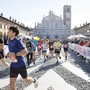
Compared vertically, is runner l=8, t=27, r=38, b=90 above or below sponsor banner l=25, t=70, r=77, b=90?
above

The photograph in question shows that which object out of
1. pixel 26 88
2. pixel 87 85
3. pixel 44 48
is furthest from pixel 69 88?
pixel 44 48

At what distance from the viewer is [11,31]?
570cm

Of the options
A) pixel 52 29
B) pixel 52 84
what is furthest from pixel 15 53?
pixel 52 29

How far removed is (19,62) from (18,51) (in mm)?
248

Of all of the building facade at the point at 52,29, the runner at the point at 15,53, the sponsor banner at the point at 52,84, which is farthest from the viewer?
the building facade at the point at 52,29

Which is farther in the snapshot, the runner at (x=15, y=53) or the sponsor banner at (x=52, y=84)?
the sponsor banner at (x=52, y=84)

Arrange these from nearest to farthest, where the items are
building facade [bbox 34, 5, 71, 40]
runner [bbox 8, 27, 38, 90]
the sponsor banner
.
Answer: runner [bbox 8, 27, 38, 90], the sponsor banner, building facade [bbox 34, 5, 71, 40]

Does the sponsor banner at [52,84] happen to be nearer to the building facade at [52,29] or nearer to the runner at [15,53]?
the runner at [15,53]

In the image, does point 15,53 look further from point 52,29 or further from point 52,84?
point 52,29

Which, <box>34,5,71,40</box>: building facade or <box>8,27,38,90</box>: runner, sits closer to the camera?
<box>8,27,38,90</box>: runner

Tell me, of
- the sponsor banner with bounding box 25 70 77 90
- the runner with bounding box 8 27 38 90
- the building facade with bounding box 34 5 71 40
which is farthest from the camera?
the building facade with bounding box 34 5 71 40

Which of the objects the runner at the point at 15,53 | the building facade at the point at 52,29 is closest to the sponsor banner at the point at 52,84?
the runner at the point at 15,53

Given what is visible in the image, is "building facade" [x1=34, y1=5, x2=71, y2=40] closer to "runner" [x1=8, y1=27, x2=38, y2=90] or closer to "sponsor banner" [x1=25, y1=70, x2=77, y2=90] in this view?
"sponsor banner" [x1=25, y1=70, x2=77, y2=90]

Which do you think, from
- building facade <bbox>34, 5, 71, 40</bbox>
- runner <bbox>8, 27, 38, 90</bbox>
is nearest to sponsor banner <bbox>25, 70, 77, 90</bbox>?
runner <bbox>8, 27, 38, 90</bbox>
